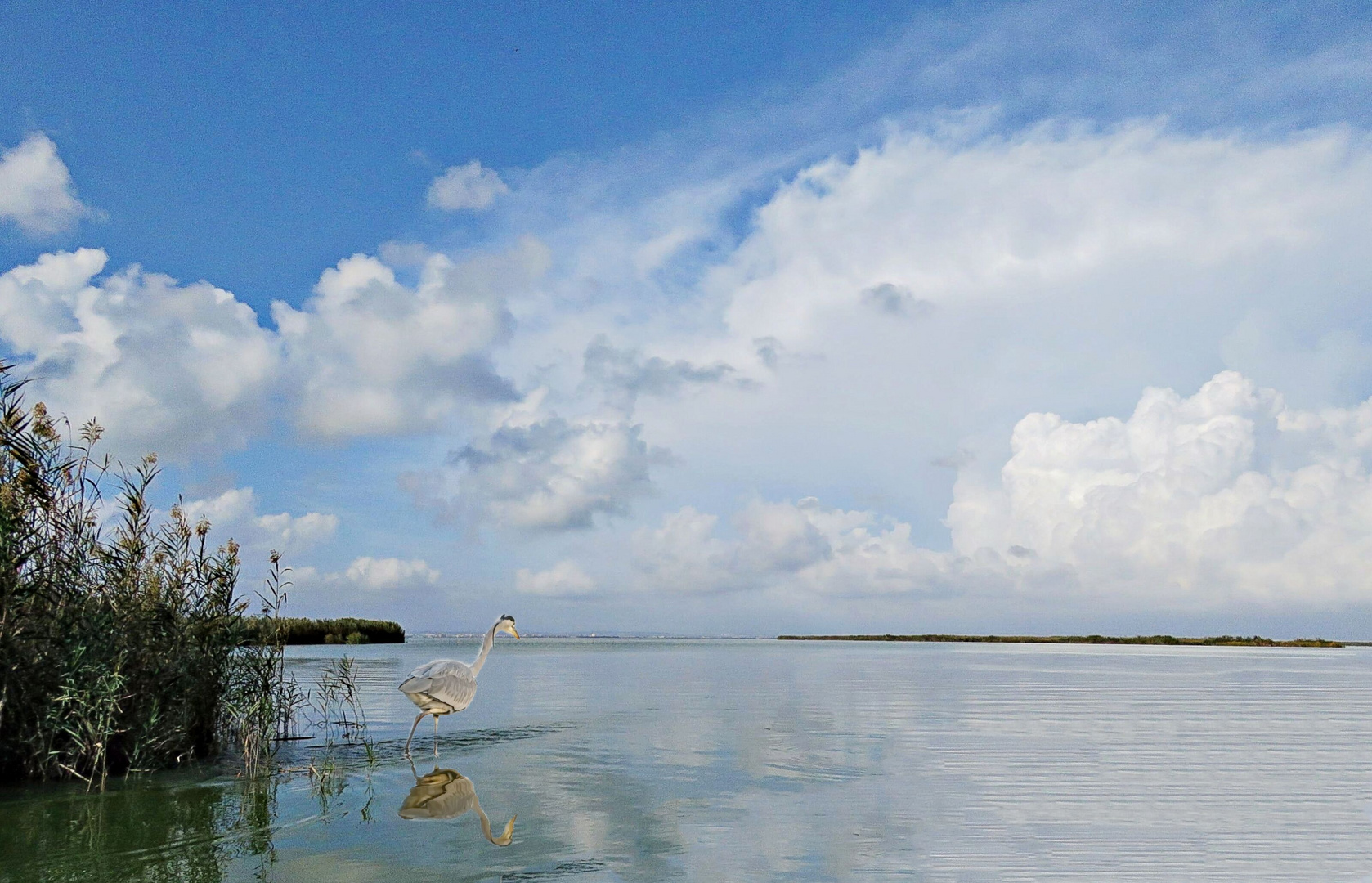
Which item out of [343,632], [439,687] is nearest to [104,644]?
[439,687]

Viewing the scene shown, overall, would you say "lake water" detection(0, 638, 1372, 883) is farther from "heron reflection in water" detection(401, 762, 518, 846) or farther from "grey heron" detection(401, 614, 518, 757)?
"grey heron" detection(401, 614, 518, 757)

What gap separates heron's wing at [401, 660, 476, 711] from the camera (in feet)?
46.3

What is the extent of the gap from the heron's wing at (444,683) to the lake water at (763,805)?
0.95 meters

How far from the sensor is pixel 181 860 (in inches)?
330

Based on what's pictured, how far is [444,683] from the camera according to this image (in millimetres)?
14359

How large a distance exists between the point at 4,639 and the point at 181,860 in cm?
470

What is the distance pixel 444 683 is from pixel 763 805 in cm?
597

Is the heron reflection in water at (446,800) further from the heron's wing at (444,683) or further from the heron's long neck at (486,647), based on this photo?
the heron's long neck at (486,647)

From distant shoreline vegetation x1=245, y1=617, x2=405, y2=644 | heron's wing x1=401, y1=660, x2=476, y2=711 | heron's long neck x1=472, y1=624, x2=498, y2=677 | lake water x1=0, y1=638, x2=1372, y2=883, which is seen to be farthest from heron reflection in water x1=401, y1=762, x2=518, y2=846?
distant shoreline vegetation x1=245, y1=617, x2=405, y2=644

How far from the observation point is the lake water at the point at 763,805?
26.8ft

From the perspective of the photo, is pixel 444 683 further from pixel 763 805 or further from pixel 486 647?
pixel 763 805

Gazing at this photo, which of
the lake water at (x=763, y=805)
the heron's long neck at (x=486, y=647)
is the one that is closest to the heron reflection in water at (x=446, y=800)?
the lake water at (x=763, y=805)

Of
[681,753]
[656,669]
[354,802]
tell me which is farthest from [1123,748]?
[656,669]

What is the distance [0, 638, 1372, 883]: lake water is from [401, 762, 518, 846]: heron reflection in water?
6cm
